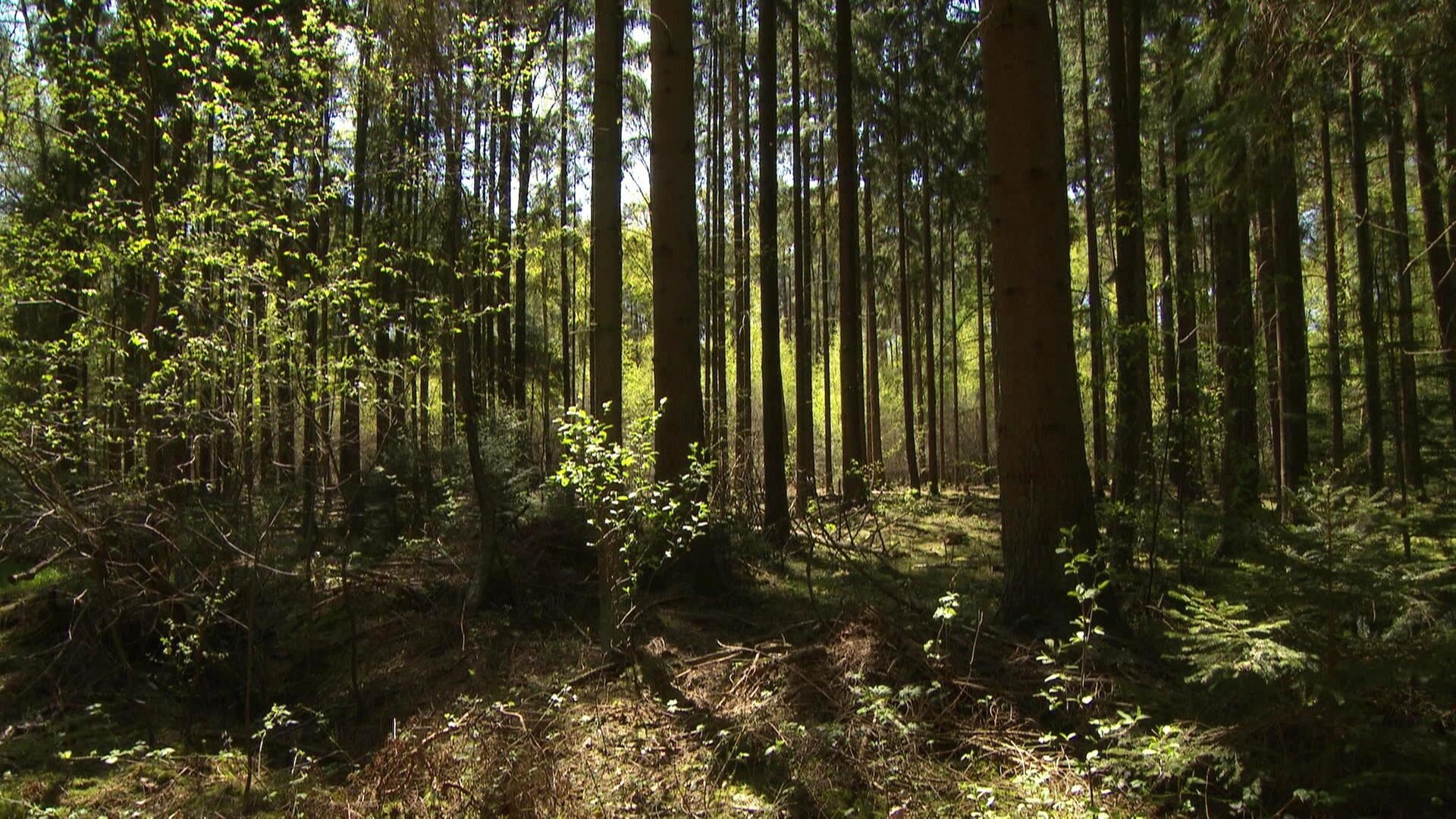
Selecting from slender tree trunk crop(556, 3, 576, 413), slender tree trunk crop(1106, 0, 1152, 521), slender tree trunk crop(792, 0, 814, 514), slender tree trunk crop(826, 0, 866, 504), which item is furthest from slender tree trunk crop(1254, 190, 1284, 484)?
slender tree trunk crop(556, 3, 576, 413)

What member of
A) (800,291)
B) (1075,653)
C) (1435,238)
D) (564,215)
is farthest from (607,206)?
(564,215)

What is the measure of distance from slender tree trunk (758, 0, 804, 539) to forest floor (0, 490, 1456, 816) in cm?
281

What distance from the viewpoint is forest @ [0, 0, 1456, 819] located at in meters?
3.94

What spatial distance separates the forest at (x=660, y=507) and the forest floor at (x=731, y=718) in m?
0.03

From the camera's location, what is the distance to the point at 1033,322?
18.1 feet

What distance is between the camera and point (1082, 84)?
52.9ft

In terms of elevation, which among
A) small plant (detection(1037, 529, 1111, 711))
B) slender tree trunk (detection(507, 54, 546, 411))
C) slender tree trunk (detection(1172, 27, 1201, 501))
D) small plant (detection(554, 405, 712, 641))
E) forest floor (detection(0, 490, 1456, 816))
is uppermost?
slender tree trunk (detection(507, 54, 546, 411))

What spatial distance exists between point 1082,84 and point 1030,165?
1248 centimetres

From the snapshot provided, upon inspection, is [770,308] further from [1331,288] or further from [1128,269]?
[1331,288]

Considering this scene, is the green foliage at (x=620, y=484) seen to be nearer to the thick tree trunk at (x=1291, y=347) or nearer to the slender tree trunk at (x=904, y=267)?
the thick tree trunk at (x=1291, y=347)

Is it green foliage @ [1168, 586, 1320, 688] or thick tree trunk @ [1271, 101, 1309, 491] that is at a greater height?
thick tree trunk @ [1271, 101, 1309, 491]

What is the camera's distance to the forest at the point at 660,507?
3.94 m

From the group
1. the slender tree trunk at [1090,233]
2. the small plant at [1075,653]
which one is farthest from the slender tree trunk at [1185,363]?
the small plant at [1075,653]

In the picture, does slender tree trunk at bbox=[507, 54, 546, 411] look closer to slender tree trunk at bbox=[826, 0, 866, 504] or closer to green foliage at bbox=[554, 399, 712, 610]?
green foliage at bbox=[554, 399, 712, 610]
